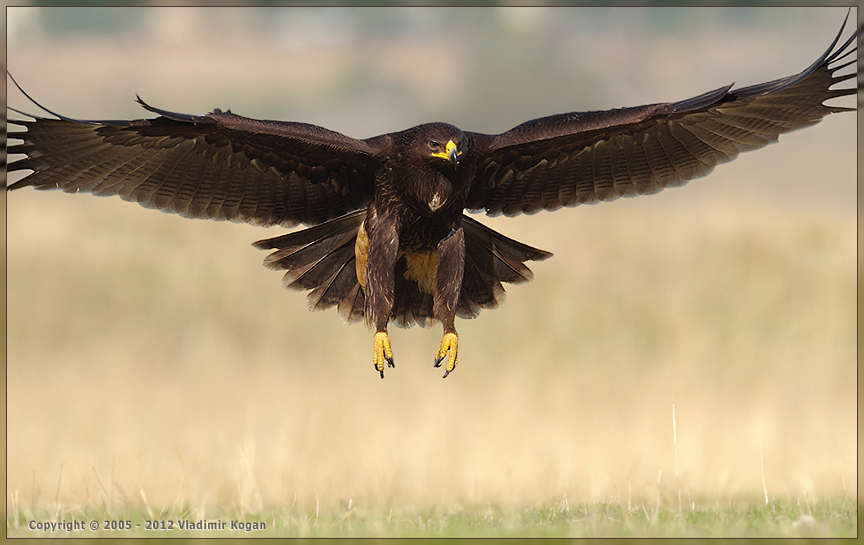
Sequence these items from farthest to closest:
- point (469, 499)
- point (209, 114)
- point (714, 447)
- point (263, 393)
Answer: point (263, 393) < point (714, 447) < point (469, 499) < point (209, 114)

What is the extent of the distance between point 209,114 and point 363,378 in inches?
319

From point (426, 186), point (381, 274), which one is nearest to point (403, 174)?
point (426, 186)

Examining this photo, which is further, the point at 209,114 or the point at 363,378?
the point at 363,378

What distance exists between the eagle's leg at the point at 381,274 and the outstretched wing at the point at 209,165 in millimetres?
588

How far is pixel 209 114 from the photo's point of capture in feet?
22.3

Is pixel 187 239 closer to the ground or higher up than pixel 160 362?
higher up

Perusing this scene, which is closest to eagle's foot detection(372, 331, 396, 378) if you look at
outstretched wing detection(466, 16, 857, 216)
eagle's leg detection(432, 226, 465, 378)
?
eagle's leg detection(432, 226, 465, 378)

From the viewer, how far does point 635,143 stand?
7.96m

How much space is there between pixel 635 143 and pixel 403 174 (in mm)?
2015

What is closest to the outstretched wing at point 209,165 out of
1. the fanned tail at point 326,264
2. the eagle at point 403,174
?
the eagle at point 403,174

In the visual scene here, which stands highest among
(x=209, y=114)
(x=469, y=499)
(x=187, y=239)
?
(x=187, y=239)

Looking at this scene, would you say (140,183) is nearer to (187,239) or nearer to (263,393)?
(263,393)

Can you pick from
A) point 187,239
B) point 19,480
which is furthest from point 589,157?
point 187,239

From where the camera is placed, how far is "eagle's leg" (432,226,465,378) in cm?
754
